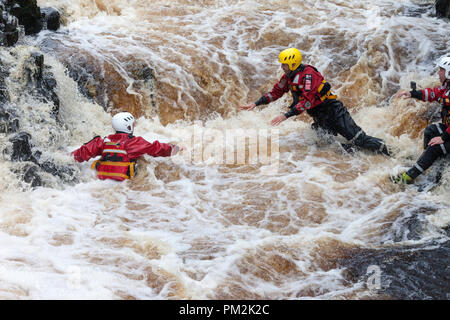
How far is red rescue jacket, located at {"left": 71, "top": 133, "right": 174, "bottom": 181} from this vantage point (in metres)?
6.21

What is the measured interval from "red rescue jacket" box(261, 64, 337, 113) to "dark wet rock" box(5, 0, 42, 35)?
500 centimetres

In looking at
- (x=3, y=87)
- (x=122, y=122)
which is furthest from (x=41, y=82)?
(x=122, y=122)

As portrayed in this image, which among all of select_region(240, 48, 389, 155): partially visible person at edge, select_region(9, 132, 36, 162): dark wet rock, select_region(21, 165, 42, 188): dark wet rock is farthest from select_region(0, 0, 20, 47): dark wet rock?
select_region(240, 48, 389, 155): partially visible person at edge

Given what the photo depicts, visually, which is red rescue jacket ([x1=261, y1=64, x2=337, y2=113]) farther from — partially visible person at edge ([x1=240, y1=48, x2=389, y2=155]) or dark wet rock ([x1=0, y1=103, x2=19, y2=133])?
dark wet rock ([x1=0, y1=103, x2=19, y2=133])

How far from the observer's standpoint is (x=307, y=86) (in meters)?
6.96

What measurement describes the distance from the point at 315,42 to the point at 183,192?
19.1 feet

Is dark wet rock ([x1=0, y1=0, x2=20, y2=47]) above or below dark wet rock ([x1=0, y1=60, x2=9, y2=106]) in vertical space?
above

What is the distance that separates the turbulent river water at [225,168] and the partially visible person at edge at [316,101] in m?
0.25

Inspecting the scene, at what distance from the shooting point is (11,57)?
721cm

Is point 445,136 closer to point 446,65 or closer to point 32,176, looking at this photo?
point 446,65

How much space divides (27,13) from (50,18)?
648 millimetres

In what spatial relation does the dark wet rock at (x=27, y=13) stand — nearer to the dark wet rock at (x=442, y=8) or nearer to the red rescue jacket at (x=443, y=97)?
the red rescue jacket at (x=443, y=97)
